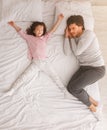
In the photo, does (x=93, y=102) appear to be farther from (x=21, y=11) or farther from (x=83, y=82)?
(x=21, y=11)

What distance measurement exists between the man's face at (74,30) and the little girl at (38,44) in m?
0.14

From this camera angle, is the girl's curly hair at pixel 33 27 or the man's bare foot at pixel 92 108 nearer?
the man's bare foot at pixel 92 108

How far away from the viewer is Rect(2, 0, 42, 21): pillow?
2514 millimetres

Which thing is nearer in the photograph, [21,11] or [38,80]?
[38,80]

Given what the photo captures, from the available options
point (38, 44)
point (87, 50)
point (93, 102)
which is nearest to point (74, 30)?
point (87, 50)

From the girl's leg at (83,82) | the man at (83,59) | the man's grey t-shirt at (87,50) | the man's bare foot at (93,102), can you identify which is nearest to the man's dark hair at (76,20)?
the man at (83,59)

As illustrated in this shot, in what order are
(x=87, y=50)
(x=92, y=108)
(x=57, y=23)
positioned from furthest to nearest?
1. (x=57, y=23)
2. (x=87, y=50)
3. (x=92, y=108)

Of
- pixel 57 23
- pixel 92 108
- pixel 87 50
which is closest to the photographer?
pixel 92 108

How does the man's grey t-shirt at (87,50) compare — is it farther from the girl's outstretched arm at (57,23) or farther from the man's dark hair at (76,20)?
the girl's outstretched arm at (57,23)

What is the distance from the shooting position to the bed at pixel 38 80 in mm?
2141

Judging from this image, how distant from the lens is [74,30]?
243cm

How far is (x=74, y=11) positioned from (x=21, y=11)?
1.66ft

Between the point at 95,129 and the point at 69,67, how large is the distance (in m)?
0.59

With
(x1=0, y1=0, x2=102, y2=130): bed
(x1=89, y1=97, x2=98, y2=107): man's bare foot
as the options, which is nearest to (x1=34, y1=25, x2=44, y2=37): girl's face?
(x1=0, y1=0, x2=102, y2=130): bed
